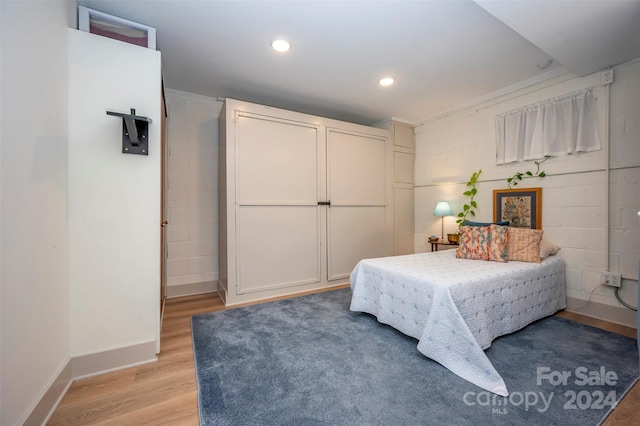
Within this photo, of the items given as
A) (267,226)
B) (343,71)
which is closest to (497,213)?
(343,71)

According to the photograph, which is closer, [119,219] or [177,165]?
[119,219]

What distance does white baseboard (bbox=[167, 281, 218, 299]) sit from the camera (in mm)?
3154

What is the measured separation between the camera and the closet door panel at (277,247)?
299 cm

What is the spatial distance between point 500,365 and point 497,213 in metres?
2.06

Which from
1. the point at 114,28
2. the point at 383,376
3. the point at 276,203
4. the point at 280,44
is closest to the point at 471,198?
the point at 276,203

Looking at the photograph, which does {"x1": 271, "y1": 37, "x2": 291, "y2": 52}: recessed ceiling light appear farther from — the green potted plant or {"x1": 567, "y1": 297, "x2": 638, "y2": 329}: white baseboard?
{"x1": 567, "y1": 297, "x2": 638, "y2": 329}: white baseboard

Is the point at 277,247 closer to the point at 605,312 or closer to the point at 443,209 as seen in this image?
the point at 443,209

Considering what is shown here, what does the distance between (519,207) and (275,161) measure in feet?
9.75

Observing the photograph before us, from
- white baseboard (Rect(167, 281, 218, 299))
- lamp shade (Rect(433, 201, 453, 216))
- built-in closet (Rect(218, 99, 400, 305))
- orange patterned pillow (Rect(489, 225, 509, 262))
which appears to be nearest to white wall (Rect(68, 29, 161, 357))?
built-in closet (Rect(218, 99, 400, 305))

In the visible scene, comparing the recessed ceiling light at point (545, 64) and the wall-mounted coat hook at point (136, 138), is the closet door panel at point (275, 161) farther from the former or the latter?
the recessed ceiling light at point (545, 64)

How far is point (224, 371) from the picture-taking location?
1669 millimetres

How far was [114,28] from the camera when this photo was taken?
1.96 metres

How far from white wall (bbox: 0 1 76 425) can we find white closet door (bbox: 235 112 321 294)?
1.54 metres

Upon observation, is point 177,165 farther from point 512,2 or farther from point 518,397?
point 518,397
